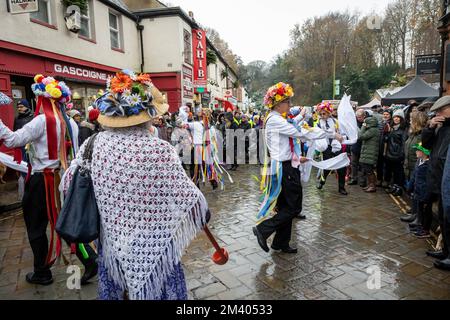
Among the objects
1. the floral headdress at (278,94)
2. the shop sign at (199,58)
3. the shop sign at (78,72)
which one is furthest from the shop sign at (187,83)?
the floral headdress at (278,94)

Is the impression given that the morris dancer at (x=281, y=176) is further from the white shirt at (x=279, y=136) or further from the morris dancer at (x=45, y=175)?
the morris dancer at (x=45, y=175)

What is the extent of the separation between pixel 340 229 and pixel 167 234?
11.3ft

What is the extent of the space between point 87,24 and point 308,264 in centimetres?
1180

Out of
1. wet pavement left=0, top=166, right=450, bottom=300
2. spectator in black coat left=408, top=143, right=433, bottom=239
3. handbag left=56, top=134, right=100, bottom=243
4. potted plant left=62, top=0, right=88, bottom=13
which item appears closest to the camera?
handbag left=56, top=134, right=100, bottom=243

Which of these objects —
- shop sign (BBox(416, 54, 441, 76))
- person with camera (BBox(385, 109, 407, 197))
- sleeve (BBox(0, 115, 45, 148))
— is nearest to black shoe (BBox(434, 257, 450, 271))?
person with camera (BBox(385, 109, 407, 197))

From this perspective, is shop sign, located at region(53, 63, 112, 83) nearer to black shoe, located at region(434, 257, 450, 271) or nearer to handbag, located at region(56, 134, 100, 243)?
handbag, located at region(56, 134, 100, 243)

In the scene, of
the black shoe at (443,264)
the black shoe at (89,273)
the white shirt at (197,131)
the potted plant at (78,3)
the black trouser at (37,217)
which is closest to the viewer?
the black trouser at (37,217)

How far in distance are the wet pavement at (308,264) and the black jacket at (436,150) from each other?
892 millimetres

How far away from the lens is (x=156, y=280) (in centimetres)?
207

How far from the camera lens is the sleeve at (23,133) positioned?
2.67 meters

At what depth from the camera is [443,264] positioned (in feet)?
11.2

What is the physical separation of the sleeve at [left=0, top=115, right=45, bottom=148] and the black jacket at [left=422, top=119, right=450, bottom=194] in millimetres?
4281

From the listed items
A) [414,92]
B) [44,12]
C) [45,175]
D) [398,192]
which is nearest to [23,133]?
[45,175]

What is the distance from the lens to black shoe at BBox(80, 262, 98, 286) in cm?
326
